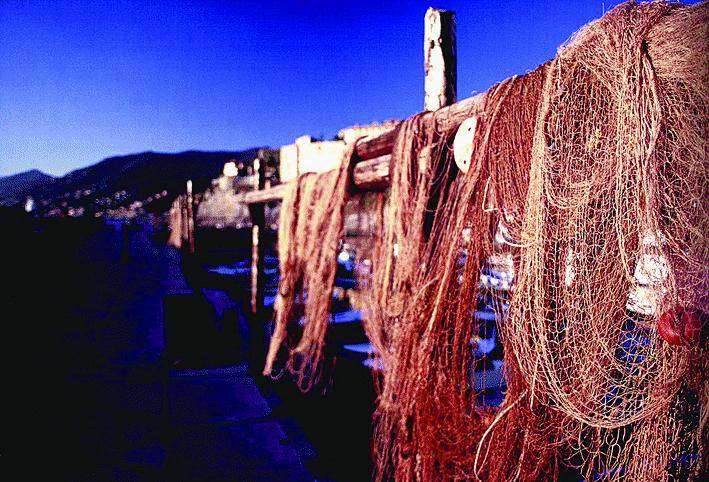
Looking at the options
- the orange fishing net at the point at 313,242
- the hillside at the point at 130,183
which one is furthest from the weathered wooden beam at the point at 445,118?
the hillside at the point at 130,183

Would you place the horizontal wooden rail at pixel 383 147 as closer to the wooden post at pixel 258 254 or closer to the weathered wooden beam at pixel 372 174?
the weathered wooden beam at pixel 372 174

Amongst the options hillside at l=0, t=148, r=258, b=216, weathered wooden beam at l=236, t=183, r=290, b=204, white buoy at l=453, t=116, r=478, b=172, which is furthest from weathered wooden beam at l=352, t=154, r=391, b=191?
hillside at l=0, t=148, r=258, b=216

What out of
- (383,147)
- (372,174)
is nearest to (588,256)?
(383,147)

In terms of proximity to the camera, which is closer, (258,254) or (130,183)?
(258,254)

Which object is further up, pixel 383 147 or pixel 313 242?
pixel 383 147

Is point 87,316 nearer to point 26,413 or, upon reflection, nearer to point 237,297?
point 26,413

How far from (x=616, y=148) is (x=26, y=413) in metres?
4.96

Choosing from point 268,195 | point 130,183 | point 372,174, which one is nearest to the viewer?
point 372,174

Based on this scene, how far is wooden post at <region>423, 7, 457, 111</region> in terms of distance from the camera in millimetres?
2820

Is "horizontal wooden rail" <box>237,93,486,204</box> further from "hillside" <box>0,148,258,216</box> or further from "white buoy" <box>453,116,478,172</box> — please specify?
"hillside" <box>0,148,258,216</box>

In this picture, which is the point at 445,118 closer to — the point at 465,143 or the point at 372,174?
the point at 465,143

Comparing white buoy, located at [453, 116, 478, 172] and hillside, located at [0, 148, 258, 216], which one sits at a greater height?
hillside, located at [0, 148, 258, 216]

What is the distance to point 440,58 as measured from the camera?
284 cm

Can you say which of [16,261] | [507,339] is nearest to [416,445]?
[507,339]
